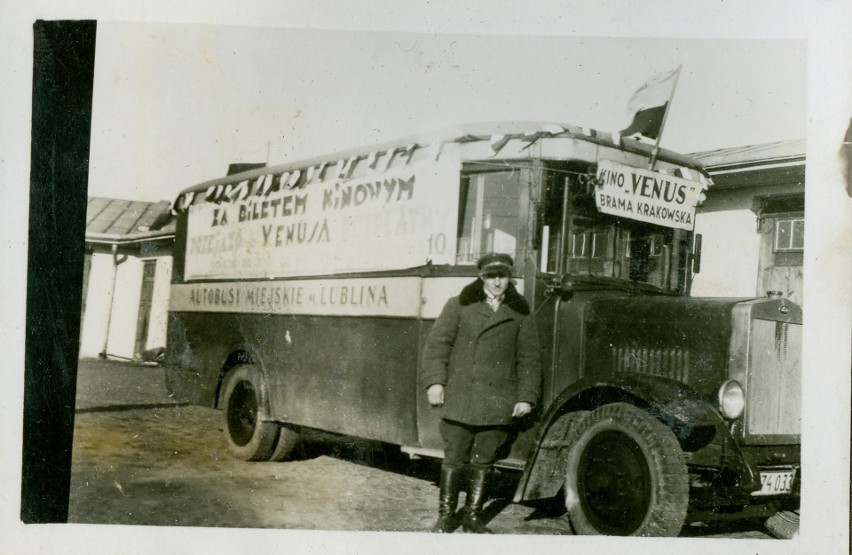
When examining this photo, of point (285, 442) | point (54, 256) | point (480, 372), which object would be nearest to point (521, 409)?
point (480, 372)

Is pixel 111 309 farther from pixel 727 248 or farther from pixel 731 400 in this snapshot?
pixel 727 248

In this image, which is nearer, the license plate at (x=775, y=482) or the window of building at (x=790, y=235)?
the license plate at (x=775, y=482)

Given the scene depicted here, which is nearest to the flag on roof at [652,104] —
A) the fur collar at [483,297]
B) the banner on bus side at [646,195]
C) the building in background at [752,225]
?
the banner on bus side at [646,195]

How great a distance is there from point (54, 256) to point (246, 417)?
1.48 meters

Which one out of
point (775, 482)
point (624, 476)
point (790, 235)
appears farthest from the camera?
point (790, 235)

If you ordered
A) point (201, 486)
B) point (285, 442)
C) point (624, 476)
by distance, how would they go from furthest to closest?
point (285, 442) → point (201, 486) → point (624, 476)

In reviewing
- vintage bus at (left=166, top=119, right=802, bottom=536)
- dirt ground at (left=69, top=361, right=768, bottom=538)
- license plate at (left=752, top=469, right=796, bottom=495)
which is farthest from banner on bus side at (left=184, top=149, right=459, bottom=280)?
license plate at (left=752, top=469, right=796, bottom=495)

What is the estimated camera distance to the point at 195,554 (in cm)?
349

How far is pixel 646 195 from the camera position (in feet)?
11.4

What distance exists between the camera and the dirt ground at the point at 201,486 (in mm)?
3469

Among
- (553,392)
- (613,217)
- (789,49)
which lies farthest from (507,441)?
(789,49)

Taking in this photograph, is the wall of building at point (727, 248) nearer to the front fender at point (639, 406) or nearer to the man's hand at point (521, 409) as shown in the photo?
the front fender at point (639, 406)

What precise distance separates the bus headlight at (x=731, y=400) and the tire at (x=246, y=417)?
2.54 metres

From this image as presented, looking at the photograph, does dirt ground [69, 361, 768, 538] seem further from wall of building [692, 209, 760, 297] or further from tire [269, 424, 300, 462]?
wall of building [692, 209, 760, 297]
